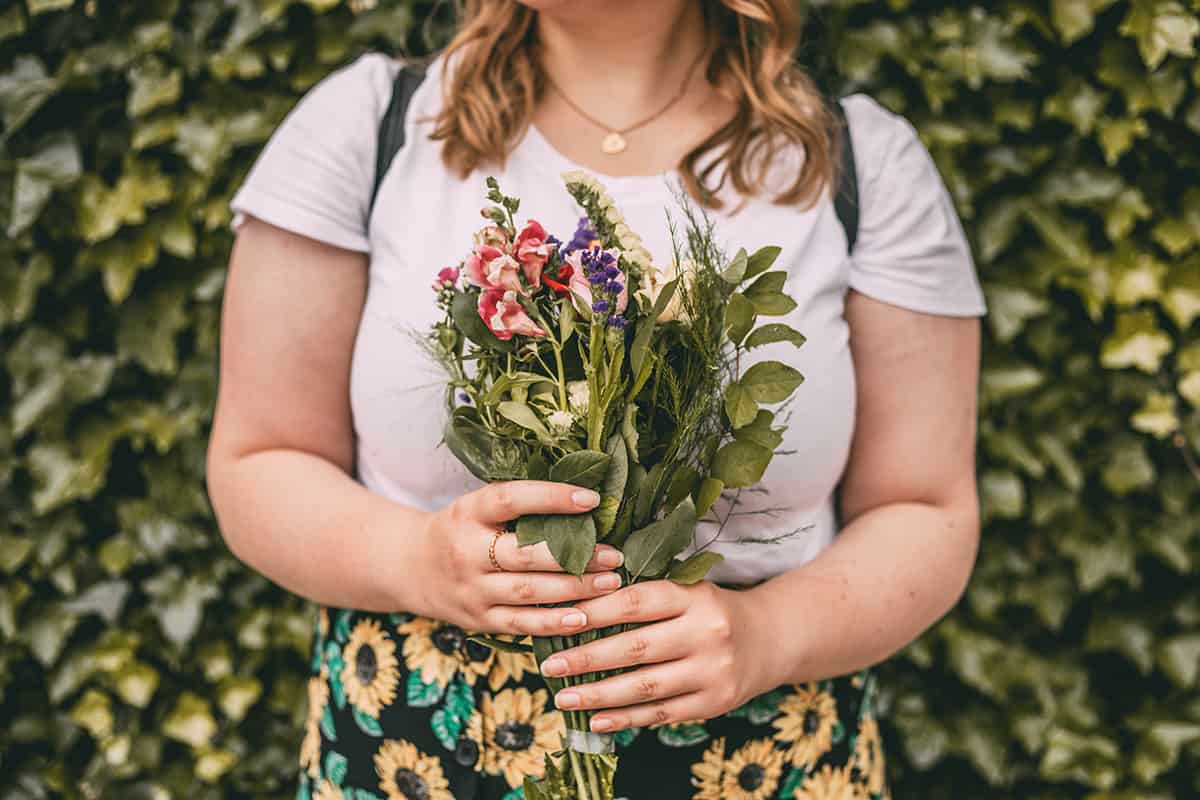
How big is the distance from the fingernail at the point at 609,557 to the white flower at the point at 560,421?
0.14 meters

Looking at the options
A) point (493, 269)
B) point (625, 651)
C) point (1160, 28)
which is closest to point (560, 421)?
point (493, 269)

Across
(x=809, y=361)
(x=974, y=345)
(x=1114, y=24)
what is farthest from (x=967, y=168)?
(x=809, y=361)

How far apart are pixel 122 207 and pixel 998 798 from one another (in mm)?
2142

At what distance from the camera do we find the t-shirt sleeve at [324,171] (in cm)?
129

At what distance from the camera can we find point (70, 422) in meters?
2.12

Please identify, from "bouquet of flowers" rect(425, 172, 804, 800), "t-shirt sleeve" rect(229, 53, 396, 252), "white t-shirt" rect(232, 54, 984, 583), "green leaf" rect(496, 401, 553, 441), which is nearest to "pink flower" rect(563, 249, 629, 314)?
"bouquet of flowers" rect(425, 172, 804, 800)

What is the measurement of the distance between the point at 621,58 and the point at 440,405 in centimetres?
55

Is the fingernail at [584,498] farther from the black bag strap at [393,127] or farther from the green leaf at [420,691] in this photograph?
the black bag strap at [393,127]

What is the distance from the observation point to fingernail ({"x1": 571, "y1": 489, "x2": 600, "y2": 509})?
960 mm

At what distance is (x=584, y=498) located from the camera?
96cm

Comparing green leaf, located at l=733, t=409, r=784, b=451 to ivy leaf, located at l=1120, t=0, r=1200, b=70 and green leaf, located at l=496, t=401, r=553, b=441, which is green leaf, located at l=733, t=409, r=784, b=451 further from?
ivy leaf, located at l=1120, t=0, r=1200, b=70

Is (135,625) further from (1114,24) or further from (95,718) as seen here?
(1114,24)

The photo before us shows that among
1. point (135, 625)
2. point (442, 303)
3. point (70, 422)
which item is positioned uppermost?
point (442, 303)

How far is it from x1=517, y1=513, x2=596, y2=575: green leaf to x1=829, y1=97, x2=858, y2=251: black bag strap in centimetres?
59
